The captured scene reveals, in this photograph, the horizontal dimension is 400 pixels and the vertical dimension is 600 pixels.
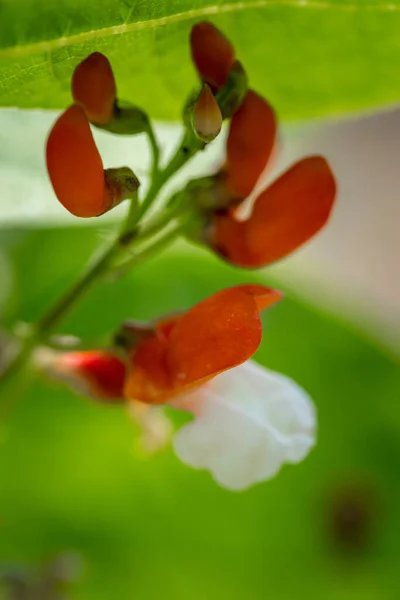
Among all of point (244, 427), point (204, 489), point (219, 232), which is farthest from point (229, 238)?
point (204, 489)

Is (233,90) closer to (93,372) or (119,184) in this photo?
(119,184)

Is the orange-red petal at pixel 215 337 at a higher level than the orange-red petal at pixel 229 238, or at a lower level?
lower

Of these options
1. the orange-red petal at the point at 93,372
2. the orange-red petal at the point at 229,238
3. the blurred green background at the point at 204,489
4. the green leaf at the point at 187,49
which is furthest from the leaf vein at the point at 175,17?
the blurred green background at the point at 204,489

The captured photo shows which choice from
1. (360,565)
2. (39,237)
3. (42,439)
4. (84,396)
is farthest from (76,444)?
(84,396)

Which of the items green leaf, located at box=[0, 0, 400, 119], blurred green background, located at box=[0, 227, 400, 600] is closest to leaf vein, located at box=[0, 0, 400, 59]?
green leaf, located at box=[0, 0, 400, 119]

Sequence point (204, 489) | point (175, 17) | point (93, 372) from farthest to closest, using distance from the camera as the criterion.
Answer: point (204, 489) < point (93, 372) < point (175, 17)

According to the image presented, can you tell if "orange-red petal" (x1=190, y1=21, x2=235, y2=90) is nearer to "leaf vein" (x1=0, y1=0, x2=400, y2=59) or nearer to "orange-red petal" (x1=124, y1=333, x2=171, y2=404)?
"leaf vein" (x1=0, y1=0, x2=400, y2=59)

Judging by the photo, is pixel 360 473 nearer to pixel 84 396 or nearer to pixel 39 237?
pixel 39 237

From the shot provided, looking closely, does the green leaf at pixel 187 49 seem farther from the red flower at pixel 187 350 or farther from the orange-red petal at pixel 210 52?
the red flower at pixel 187 350
